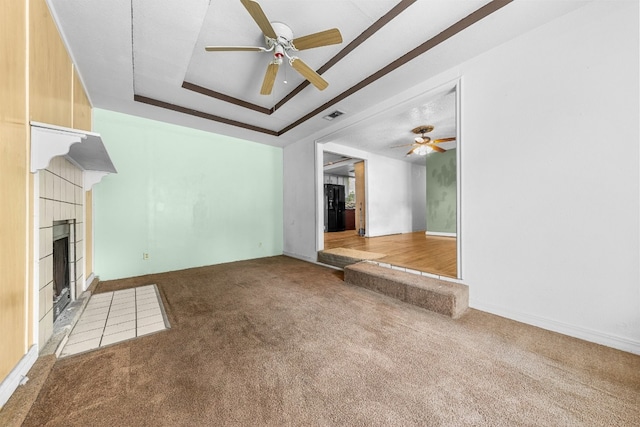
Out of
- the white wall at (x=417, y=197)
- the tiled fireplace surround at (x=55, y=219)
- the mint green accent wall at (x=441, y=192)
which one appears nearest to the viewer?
the tiled fireplace surround at (x=55, y=219)

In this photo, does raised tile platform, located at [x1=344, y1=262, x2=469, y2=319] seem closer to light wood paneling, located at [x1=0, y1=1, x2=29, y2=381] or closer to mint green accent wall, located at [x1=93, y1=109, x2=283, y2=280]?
mint green accent wall, located at [x1=93, y1=109, x2=283, y2=280]

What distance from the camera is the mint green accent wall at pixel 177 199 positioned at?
335cm

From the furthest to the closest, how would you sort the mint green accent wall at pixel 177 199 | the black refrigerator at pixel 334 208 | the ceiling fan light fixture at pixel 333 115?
1. the black refrigerator at pixel 334 208
2. the ceiling fan light fixture at pixel 333 115
3. the mint green accent wall at pixel 177 199

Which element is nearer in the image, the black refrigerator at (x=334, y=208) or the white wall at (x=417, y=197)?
the white wall at (x=417, y=197)

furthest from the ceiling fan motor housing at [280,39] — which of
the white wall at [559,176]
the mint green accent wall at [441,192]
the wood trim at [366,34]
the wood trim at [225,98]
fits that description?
the mint green accent wall at [441,192]

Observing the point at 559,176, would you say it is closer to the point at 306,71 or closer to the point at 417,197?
the point at 306,71

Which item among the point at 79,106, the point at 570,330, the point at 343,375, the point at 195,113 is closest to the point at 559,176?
the point at 570,330

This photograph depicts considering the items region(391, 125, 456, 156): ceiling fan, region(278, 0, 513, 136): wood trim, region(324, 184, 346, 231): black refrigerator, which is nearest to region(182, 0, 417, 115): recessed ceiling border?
region(278, 0, 513, 136): wood trim

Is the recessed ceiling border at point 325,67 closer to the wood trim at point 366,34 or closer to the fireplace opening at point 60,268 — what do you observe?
the wood trim at point 366,34

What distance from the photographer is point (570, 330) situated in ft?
5.79

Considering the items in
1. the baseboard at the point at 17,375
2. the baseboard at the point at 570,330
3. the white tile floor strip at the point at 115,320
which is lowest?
the white tile floor strip at the point at 115,320

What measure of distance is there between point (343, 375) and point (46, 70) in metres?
2.92

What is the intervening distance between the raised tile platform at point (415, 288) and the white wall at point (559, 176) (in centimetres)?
28

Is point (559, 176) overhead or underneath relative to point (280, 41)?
underneath
